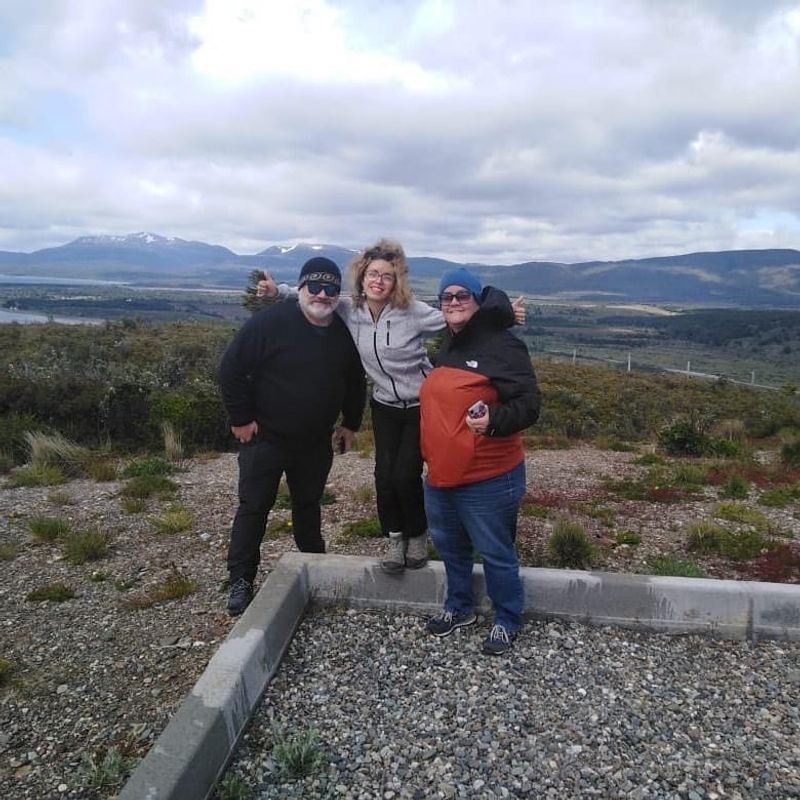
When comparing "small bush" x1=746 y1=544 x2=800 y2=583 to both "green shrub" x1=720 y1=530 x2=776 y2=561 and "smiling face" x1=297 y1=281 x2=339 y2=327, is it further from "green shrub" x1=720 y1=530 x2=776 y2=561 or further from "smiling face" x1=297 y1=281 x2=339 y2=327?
"smiling face" x1=297 y1=281 x2=339 y2=327

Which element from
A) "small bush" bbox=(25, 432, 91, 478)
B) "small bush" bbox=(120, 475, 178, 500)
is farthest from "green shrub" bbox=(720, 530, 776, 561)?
"small bush" bbox=(25, 432, 91, 478)

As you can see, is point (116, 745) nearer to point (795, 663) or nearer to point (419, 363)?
point (419, 363)

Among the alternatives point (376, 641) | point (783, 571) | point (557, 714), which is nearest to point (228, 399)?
point (376, 641)

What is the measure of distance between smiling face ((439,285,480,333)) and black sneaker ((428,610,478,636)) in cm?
183

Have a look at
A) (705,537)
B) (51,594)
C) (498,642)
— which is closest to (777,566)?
(705,537)

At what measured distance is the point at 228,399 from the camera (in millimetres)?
3885

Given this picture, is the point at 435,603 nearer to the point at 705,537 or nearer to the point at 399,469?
the point at 399,469

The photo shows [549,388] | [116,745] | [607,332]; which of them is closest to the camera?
[116,745]

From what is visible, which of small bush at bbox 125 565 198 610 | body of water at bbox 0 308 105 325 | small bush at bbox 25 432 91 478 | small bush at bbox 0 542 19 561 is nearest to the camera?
small bush at bbox 125 565 198 610

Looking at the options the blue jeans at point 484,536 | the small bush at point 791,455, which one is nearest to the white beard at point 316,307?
the blue jeans at point 484,536

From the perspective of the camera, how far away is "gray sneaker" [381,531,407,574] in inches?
164

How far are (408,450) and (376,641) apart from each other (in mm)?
1180

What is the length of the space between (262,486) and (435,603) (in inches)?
53.8

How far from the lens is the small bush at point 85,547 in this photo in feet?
18.5
